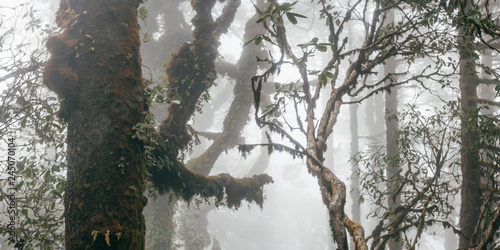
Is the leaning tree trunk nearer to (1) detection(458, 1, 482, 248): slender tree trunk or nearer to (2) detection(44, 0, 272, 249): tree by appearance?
(2) detection(44, 0, 272, 249): tree

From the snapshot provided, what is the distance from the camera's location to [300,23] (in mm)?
26438

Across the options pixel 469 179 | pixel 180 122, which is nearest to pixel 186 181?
pixel 180 122

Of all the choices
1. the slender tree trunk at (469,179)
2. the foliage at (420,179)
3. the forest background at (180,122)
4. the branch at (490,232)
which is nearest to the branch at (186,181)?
the forest background at (180,122)

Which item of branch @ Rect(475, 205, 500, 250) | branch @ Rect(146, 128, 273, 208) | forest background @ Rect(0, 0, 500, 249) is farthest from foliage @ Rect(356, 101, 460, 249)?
branch @ Rect(146, 128, 273, 208)

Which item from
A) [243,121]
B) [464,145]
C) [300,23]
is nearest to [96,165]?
[464,145]

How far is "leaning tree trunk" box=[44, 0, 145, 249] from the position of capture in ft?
10.5

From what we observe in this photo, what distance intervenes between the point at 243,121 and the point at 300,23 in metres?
18.0

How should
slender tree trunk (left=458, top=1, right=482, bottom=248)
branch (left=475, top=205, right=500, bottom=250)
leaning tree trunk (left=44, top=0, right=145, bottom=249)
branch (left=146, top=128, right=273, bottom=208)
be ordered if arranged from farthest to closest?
slender tree trunk (left=458, top=1, right=482, bottom=248)
branch (left=146, top=128, right=273, bottom=208)
branch (left=475, top=205, right=500, bottom=250)
leaning tree trunk (left=44, top=0, right=145, bottom=249)

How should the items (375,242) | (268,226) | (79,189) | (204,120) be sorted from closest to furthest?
(79,189)
(375,242)
(204,120)
(268,226)

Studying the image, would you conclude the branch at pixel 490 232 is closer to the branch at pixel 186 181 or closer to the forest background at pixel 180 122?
the forest background at pixel 180 122

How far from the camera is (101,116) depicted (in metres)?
3.63

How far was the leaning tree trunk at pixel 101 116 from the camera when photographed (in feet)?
10.5

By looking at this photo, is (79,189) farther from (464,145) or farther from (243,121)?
(243,121)

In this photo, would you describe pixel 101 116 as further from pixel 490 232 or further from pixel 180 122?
pixel 490 232
